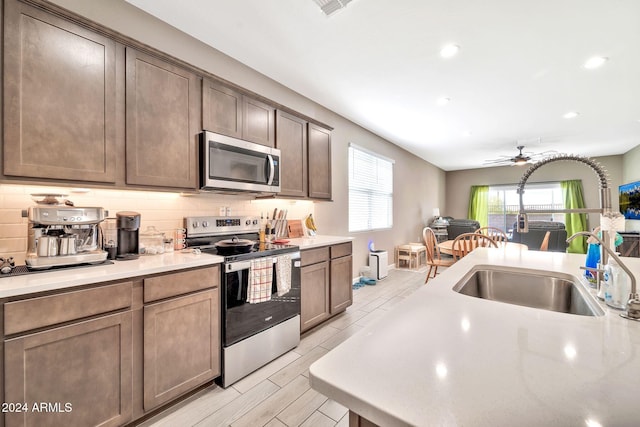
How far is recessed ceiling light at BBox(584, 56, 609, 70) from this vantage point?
101 inches

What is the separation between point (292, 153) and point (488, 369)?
8.51ft

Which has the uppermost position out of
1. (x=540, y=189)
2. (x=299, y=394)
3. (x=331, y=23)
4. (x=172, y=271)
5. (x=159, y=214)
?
(x=331, y=23)

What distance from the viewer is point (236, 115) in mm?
2318

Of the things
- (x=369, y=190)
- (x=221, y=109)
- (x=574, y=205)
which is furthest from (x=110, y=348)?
(x=574, y=205)

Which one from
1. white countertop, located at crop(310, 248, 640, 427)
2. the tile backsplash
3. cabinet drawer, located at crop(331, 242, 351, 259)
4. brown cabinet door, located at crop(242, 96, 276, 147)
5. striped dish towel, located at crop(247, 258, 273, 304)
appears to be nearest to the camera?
white countertop, located at crop(310, 248, 640, 427)

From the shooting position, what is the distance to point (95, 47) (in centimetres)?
160

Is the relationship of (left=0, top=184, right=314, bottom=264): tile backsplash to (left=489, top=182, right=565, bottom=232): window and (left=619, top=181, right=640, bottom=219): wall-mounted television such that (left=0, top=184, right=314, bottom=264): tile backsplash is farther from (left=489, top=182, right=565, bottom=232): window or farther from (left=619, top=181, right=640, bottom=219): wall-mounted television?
(left=489, top=182, right=565, bottom=232): window

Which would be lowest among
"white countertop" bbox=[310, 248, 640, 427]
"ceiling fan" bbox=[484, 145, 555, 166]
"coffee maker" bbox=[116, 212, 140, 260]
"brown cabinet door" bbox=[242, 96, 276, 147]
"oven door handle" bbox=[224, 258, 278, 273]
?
"oven door handle" bbox=[224, 258, 278, 273]

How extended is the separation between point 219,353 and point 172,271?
690mm

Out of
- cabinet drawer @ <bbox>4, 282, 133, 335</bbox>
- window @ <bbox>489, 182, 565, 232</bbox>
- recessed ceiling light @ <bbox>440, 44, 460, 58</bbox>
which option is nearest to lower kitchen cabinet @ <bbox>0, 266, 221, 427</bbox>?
cabinet drawer @ <bbox>4, 282, 133, 335</bbox>

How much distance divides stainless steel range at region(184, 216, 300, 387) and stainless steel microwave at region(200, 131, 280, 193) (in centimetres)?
39

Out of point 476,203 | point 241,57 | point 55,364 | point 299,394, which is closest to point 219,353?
point 299,394

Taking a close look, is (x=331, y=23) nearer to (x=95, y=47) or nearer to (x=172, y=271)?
(x=95, y=47)

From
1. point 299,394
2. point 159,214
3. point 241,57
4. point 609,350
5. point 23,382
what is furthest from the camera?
point 241,57
